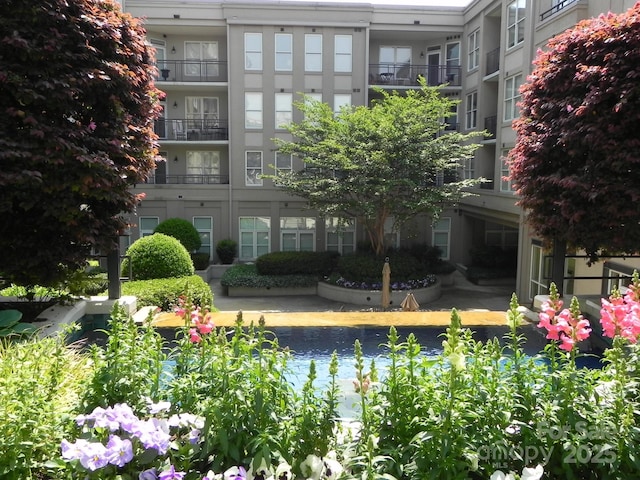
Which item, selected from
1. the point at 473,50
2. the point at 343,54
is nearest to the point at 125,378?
the point at 343,54

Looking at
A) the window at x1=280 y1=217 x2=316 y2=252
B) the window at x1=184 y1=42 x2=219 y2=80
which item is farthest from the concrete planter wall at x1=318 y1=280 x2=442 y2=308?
the window at x1=184 y1=42 x2=219 y2=80

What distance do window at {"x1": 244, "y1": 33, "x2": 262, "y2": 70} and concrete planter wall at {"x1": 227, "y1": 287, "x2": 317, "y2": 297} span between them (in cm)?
1023

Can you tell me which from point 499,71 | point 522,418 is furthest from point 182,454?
point 499,71

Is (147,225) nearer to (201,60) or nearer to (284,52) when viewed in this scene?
(201,60)

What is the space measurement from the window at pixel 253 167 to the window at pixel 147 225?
15.2 ft

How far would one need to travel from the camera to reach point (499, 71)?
64.8 feet

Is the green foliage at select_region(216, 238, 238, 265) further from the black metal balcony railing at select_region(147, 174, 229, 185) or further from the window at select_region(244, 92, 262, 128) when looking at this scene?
the window at select_region(244, 92, 262, 128)

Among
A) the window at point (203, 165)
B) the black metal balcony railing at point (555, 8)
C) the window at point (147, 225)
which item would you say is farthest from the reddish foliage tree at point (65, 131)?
the window at point (203, 165)

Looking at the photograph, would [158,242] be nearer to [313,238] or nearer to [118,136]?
[118,136]

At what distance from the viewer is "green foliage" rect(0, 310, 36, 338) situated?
5.09 m

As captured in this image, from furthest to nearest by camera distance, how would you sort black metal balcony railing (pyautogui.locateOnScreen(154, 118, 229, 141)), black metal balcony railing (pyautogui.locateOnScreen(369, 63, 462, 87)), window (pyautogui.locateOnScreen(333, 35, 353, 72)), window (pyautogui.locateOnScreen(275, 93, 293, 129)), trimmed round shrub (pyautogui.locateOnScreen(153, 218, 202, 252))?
black metal balcony railing (pyautogui.locateOnScreen(369, 63, 462, 87)), black metal balcony railing (pyautogui.locateOnScreen(154, 118, 229, 141)), window (pyautogui.locateOnScreen(275, 93, 293, 129)), window (pyautogui.locateOnScreen(333, 35, 353, 72)), trimmed round shrub (pyautogui.locateOnScreen(153, 218, 202, 252))

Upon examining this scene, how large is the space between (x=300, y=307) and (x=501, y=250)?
35.2ft

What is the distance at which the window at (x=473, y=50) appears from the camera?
22619mm

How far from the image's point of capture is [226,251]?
2330 cm
